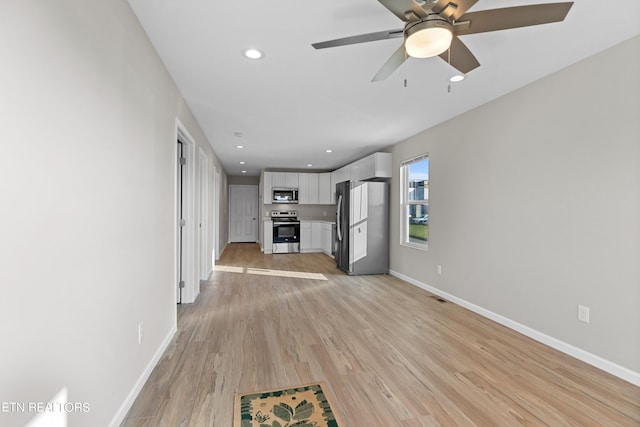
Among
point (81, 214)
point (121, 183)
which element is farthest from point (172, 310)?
point (81, 214)

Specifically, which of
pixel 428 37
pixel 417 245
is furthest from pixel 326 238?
pixel 428 37

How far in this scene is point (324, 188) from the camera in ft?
27.8

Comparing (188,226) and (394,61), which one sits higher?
(394,61)

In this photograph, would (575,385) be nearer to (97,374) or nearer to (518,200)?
(518,200)

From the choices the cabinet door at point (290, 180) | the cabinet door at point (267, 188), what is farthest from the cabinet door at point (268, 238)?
the cabinet door at point (290, 180)

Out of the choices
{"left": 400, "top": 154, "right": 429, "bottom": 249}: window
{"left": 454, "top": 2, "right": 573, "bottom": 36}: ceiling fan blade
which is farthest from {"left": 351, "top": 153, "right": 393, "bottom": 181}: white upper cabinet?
{"left": 454, "top": 2, "right": 573, "bottom": 36}: ceiling fan blade

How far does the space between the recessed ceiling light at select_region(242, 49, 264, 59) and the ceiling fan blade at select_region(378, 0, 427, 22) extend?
3.86 ft

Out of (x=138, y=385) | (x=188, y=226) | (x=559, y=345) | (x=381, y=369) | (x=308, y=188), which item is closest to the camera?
(x=138, y=385)

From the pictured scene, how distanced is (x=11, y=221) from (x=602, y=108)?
3529 millimetres

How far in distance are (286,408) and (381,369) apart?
804 millimetres

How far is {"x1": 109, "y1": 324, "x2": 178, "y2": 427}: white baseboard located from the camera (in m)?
1.59

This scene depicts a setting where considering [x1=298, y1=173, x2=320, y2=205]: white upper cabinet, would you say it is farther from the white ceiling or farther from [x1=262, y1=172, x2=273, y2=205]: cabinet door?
the white ceiling

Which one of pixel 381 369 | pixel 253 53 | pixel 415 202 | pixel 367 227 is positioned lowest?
pixel 381 369

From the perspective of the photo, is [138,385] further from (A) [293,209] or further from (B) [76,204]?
(A) [293,209]
